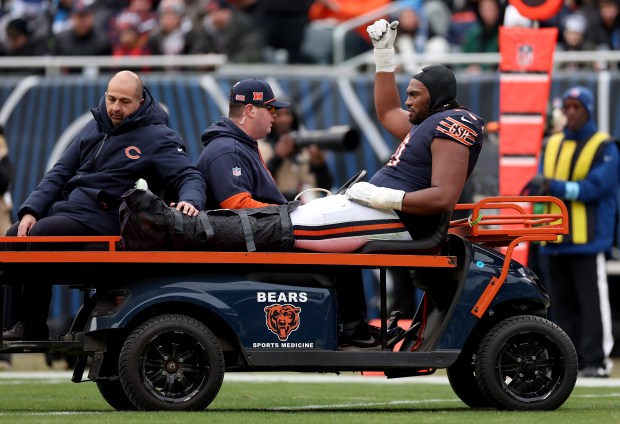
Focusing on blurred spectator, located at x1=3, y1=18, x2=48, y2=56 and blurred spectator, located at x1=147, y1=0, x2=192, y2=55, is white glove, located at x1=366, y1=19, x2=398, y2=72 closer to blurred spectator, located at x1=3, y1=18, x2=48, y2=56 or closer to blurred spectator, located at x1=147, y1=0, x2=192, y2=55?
blurred spectator, located at x1=147, y1=0, x2=192, y2=55

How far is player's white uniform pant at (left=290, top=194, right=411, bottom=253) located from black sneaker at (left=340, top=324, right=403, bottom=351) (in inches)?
19.7

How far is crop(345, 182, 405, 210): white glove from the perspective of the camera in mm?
8859

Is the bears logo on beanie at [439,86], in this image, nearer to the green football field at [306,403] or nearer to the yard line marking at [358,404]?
the green football field at [306,403]

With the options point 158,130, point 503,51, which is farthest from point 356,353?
point 503,51

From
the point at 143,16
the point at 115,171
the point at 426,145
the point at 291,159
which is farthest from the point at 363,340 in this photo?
the point at 143,16

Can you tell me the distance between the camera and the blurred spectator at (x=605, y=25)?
1780 centimetres

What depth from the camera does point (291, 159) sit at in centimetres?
1500

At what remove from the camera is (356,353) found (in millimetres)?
8898

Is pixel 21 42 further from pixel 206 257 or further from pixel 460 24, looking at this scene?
pixel 206 257

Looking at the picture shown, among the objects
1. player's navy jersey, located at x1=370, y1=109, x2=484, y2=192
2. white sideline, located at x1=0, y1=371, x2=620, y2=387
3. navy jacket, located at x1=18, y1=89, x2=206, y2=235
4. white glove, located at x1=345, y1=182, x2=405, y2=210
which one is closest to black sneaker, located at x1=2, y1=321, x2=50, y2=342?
navy jacket, located at x1=18, y1=89, x2=206, y2=235

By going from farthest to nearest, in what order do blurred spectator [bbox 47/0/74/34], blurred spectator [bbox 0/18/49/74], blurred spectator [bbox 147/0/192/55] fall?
blurred spectator [bbox 47/0/74/34] → blurred spectator [bbox 147/0/192/55] → blurred spectator [bbox 0/18/49/74]

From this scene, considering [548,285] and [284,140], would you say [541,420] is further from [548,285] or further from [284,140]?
[284,140]

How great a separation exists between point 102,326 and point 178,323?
16.3 inches

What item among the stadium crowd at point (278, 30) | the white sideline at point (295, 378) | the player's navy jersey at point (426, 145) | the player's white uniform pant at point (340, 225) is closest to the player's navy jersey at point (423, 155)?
the player's navy jersey at point (426, 145)
